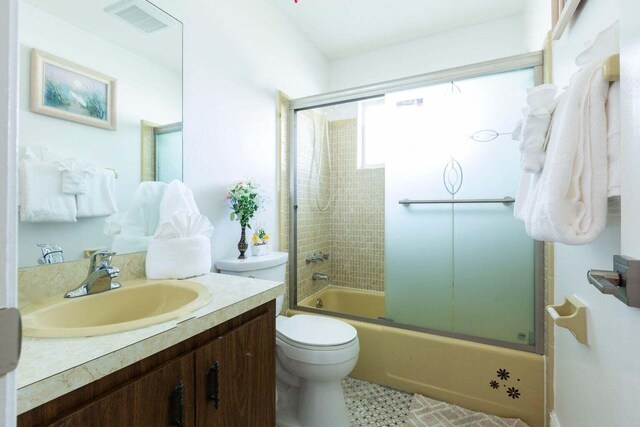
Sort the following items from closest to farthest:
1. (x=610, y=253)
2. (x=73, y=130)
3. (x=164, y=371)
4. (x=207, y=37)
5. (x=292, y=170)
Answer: (x=164, y=371) → (x=610, y=253) → (x=73, y=130) → (x=207, y=37) → (x=292, y=170)

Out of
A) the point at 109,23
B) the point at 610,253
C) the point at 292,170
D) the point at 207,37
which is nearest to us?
the point at 610,253

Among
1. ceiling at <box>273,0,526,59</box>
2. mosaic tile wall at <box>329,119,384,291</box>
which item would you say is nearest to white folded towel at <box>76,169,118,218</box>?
ceiling at <box>273,0,526,59</box>

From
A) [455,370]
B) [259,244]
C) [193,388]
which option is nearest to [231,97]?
[259,244]

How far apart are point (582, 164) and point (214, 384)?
110 cm

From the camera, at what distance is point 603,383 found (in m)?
0.81

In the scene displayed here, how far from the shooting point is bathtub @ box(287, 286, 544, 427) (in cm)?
150

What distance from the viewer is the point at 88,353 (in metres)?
0.58

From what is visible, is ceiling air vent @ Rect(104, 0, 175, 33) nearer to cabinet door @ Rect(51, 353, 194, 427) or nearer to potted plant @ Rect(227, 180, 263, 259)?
potted plant @ Rect(227, 180, 263, 259)

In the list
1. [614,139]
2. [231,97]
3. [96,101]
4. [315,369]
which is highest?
[231,97]

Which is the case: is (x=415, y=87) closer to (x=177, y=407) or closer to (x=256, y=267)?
(x=256, y=267)

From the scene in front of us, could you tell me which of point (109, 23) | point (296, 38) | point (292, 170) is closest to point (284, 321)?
point (292, 170)

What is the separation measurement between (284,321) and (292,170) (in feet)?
3.67

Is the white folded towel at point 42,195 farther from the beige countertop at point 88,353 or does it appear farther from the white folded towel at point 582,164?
the white folded towel at point 582,164

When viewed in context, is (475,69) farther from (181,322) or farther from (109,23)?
(181,322)
